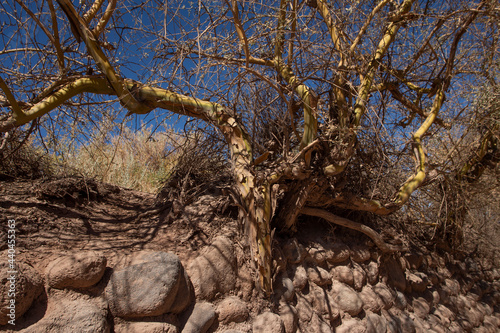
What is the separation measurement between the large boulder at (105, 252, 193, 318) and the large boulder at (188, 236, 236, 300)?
5.7 inches

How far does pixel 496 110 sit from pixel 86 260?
501 cm

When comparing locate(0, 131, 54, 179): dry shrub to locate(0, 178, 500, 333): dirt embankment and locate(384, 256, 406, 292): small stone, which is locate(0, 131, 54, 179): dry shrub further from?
locate(384, 256, 406, 292): small stone

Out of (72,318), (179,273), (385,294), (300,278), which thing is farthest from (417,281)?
(72,318)

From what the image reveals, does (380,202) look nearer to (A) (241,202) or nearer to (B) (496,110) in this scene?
(A) (241,202)

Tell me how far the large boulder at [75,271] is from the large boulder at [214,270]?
0.68 m

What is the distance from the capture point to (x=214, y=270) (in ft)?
8.41

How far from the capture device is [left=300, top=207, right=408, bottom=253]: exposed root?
336 cm

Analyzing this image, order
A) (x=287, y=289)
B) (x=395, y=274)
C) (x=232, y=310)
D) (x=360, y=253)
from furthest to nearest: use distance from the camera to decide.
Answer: (x=395, y=274), (x=360, y=253), (x=287, y=289), (x=232, y=310)

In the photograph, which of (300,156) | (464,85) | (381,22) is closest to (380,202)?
(300,156)

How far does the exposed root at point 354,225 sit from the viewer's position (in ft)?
11.0

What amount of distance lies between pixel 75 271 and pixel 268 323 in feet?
4.71

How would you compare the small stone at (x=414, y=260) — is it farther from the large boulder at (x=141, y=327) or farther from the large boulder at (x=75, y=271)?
the large boulder at (x=75, y=271)

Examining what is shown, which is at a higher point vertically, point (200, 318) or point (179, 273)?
point (179, 273)

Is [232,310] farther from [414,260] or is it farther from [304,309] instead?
[414,260]
